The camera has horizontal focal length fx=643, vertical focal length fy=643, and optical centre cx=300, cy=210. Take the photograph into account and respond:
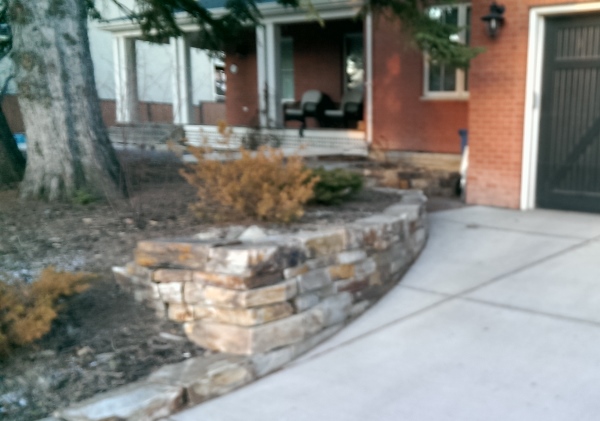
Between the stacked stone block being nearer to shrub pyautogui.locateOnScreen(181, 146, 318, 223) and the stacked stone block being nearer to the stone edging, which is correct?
the stone edging

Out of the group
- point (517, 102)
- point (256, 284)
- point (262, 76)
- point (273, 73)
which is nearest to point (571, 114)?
point (517, 102)

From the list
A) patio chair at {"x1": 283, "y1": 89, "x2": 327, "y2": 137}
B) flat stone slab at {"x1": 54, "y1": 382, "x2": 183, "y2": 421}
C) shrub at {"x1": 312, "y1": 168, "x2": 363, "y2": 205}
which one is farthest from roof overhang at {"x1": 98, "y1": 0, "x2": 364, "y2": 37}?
flat stone slab at {"x1": 54, "y1": 382, "x2": 183, "y2": 421}

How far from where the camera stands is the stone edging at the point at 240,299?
3.63 meters

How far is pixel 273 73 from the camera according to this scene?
13711 mm

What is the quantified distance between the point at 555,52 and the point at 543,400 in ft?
17.4

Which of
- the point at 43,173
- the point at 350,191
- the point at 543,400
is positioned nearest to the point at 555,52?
the point at 350,191

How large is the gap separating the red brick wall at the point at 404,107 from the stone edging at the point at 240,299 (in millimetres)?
6408

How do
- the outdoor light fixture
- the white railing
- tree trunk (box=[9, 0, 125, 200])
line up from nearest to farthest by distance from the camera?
tree trunk (box=[9, 0, 125, 200]) < the outdoor light fixture < the white railing

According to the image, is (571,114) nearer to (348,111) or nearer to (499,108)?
(499,108)

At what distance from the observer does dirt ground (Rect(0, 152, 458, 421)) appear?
3521 millimetres

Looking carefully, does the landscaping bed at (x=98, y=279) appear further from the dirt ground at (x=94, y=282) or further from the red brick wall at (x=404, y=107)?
the red brick wall at (x=404, y=107)

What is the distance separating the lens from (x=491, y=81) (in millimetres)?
7988

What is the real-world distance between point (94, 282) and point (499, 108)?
550cm

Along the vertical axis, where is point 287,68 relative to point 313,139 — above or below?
above
